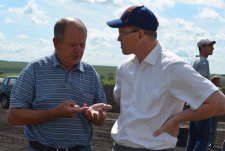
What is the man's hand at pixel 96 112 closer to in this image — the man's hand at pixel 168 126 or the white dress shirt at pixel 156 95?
the white dress shirt at pixel 156 95

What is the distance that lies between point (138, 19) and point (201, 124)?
3.99 meters

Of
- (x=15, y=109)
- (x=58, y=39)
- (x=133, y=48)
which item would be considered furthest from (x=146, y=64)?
(x=15, y=109)

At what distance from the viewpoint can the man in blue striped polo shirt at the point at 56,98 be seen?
148 inches

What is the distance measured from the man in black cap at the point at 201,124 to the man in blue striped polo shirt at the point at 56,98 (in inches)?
145

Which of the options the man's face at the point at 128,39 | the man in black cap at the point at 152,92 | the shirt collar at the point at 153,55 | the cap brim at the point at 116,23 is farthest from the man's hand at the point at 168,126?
the cap brim at the point at 116,23

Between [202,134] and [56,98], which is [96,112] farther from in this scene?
[202,134]

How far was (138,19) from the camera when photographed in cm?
362

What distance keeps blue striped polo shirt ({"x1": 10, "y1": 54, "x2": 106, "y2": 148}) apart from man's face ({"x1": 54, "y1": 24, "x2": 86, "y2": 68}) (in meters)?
0.08

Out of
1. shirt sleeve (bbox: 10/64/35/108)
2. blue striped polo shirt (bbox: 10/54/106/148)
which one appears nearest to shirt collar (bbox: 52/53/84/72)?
blue striped polo shirt (bbox: 10/54/106/148)

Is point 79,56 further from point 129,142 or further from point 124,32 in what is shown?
point 129,142

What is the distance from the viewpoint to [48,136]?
3789 millimetres

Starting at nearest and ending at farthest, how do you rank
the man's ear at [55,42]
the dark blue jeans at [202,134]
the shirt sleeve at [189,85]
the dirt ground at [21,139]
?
the shirt sleeve at [189,85]
the man's ear at [55,42]
the dark blue jeans at [202,134]
the dirt ground at [21,139]

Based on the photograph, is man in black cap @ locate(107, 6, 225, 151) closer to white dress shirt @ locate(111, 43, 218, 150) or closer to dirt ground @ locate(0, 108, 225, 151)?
white dress shirt @ locate(111, 43, 218, 150)

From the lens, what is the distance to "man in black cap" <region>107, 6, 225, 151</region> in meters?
3.42
